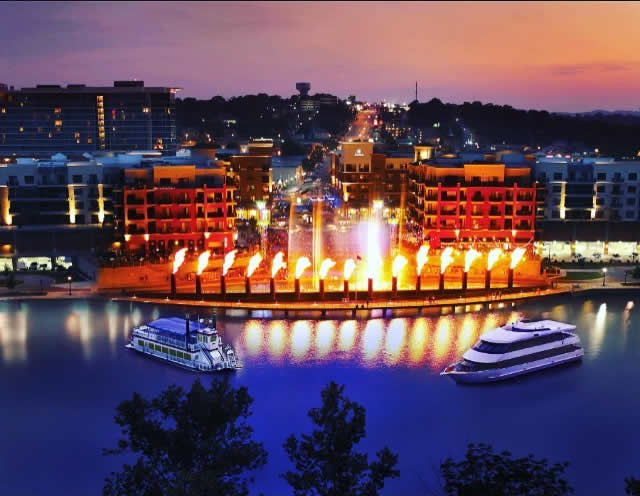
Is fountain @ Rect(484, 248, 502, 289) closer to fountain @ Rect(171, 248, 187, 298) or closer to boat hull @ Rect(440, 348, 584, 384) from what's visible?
boat hull @ Rect(440, 348, 584, 384)

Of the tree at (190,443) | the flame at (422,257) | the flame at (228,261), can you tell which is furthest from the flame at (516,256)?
the tree at (190,443)

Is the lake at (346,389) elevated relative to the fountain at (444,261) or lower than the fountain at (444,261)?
lower

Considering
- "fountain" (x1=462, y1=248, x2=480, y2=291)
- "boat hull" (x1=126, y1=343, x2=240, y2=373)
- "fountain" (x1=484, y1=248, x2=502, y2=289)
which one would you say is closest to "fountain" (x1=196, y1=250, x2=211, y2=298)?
"boat hull" (x1=126, y1=343, x2=240, y2=373)

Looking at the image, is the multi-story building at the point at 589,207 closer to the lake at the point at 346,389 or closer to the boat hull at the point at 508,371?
the lake at the point at 346,389

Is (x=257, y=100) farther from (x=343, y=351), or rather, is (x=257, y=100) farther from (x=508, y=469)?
(x=508, y=469)

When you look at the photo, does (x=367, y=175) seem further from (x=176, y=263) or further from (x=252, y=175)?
(x=176, y=263)

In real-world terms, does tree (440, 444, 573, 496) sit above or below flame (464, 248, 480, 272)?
below

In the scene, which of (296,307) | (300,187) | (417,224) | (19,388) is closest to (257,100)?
(300,187)
